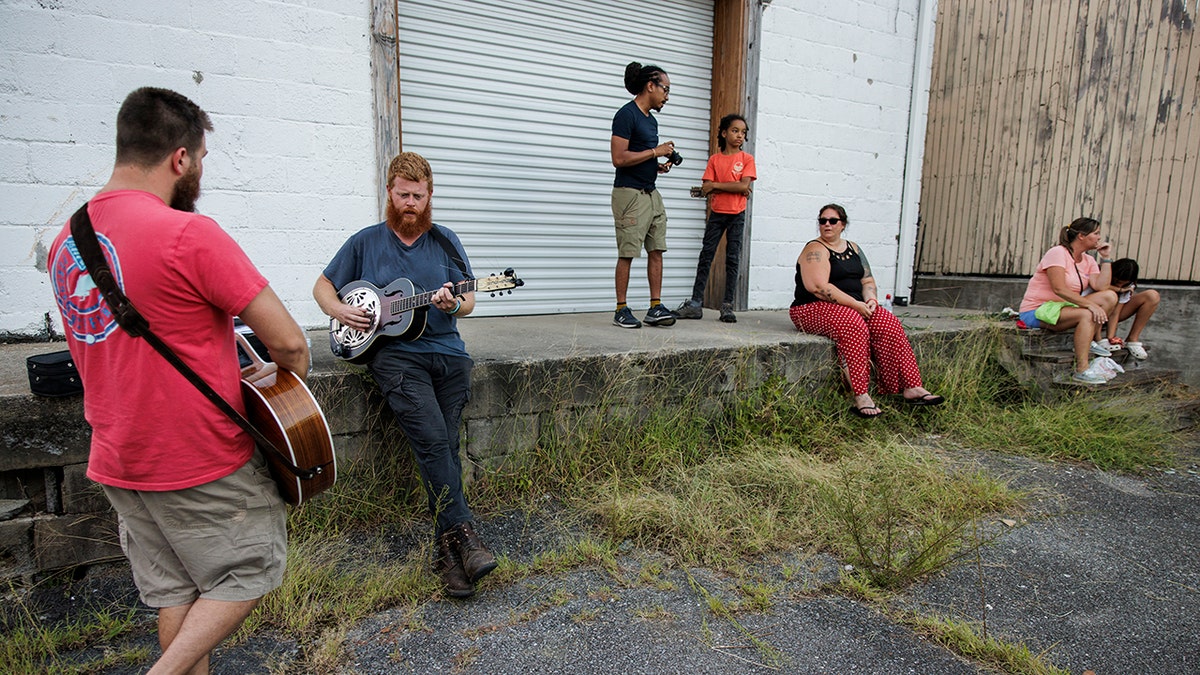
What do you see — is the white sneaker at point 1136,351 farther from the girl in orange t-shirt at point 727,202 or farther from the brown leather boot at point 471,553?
the brown leather boot at point 471,553

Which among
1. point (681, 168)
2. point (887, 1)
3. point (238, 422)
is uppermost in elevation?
point (887, 1)

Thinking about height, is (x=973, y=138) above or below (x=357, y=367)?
above

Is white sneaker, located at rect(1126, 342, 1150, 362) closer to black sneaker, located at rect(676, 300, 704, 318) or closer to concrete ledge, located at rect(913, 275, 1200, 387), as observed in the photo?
concrete ledge, located at rect(913, 275, 1200, 387)

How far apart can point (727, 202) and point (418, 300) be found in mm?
3328

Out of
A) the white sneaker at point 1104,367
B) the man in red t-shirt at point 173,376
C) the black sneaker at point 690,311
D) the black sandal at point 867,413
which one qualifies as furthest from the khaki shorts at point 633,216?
the white sneaker at point 1104,367

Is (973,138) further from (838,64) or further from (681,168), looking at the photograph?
(681,168)

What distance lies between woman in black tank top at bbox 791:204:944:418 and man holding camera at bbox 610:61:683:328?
1.04m

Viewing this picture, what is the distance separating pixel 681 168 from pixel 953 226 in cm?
379

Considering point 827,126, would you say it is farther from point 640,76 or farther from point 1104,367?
point 1104,367

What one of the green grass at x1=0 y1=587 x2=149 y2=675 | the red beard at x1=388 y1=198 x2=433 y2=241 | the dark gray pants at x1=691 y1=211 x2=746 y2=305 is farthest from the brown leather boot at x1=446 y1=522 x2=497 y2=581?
the dark gray pants at x1=691 y1=211 x2=746 y2=305

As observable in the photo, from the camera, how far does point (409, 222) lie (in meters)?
3.01

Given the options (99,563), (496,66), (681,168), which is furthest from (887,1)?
(99,563)

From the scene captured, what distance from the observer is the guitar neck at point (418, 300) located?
288 cm

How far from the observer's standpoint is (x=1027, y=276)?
7379 mm
